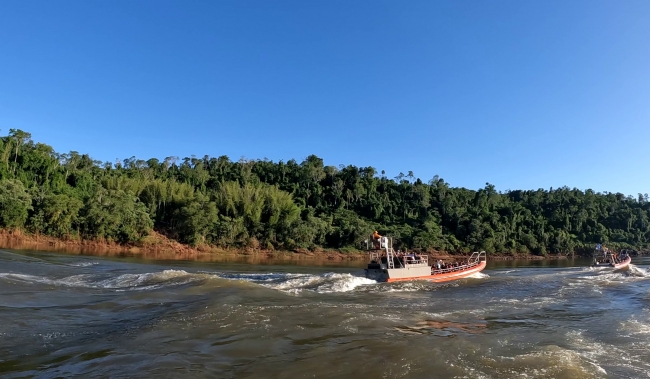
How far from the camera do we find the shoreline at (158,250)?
49.8 meters

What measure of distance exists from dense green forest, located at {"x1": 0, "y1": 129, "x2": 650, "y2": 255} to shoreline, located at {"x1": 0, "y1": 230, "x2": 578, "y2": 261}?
138 cm

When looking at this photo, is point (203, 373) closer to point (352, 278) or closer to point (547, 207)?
point (352, 278)

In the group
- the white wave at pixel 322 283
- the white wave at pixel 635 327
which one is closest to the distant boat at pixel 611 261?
the white wave at pixel 322 283

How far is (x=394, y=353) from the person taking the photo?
9500mm

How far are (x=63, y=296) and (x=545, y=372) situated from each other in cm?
1566

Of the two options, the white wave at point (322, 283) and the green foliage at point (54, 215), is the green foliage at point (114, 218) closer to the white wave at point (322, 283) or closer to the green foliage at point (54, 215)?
the green foliage at point (54, 215)

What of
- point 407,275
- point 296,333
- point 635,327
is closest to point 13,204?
point 407,275

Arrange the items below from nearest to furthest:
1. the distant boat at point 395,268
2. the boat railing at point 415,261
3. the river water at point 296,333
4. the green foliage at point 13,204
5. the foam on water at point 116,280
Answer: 1. the river water at point 296,333
2. the foam on water at point 116,280
3. the distant boat at point 395,268
4. the boat railing at point 415,261
5. the green foliage at point 13,204

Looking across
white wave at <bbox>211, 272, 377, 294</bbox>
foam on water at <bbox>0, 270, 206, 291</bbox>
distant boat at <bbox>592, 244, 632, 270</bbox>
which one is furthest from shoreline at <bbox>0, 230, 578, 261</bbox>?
distant boat at <bbox>592, 244, 632, 270</bbox>

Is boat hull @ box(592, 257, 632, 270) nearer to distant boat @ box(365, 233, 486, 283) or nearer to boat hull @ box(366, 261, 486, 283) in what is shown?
boat hull @ box(366, 261, 486, 283)

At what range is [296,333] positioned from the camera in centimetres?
1096

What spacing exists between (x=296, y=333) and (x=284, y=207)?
223 feet

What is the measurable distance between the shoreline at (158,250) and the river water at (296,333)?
3202cm

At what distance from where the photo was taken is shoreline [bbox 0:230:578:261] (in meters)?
49.8
